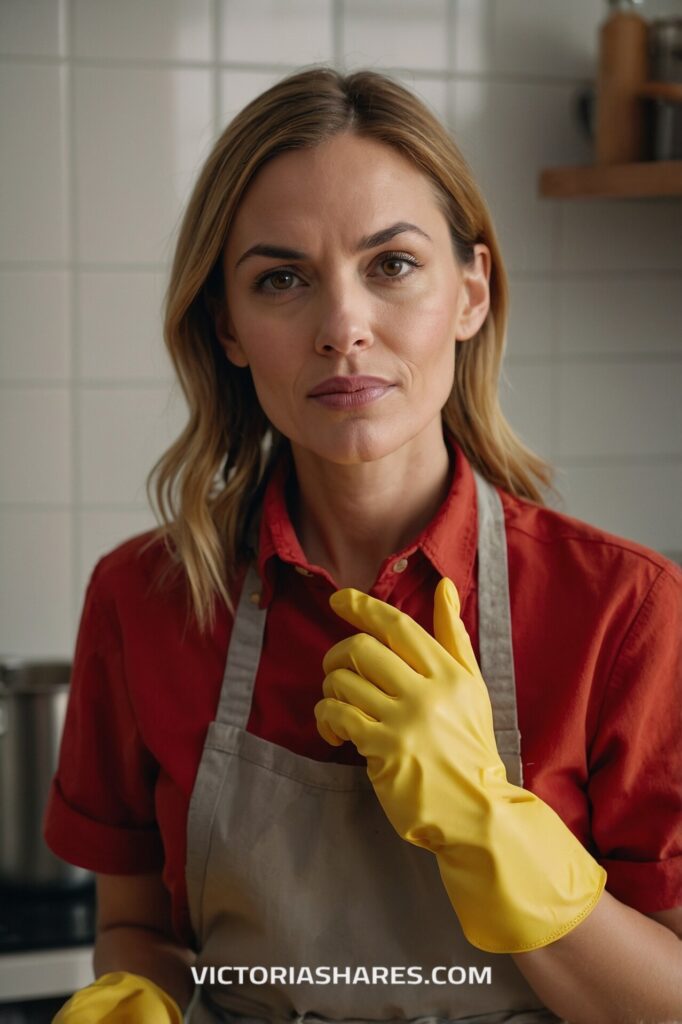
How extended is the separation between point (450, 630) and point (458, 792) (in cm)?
15

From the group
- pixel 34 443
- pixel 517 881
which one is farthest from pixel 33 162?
pixel 517 881

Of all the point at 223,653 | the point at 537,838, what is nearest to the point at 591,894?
the point at 537,838

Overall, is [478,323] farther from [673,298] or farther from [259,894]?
[673,298]

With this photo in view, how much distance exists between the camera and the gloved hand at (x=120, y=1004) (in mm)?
1085

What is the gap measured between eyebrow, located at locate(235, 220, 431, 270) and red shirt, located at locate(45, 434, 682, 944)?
0.85 ft

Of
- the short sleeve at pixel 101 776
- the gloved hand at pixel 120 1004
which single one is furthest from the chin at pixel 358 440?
the gloved hand at pixel 120 1004

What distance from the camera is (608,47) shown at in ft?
5.93

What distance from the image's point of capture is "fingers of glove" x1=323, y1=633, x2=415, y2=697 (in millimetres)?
994

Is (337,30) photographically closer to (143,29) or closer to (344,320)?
(143,29)

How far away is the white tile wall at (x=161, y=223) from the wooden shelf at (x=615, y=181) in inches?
3.6

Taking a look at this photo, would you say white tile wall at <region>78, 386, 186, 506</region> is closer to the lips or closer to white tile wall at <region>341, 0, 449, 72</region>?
white tile wall at <region>341, 0, 449, 72</region>

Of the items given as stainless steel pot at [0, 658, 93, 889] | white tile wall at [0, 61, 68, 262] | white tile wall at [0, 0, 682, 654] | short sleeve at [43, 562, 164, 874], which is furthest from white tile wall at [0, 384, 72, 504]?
short sleeve at [43, 562, 164, 874]

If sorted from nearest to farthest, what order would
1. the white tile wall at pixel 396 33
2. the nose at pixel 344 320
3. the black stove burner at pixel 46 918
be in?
the nose at pixel 344 320 → the black stove burner at pixel 46 918 → the white tile wall at pixel 396 33

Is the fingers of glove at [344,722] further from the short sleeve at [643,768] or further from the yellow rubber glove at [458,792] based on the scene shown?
the short sleeve at [643,768]
